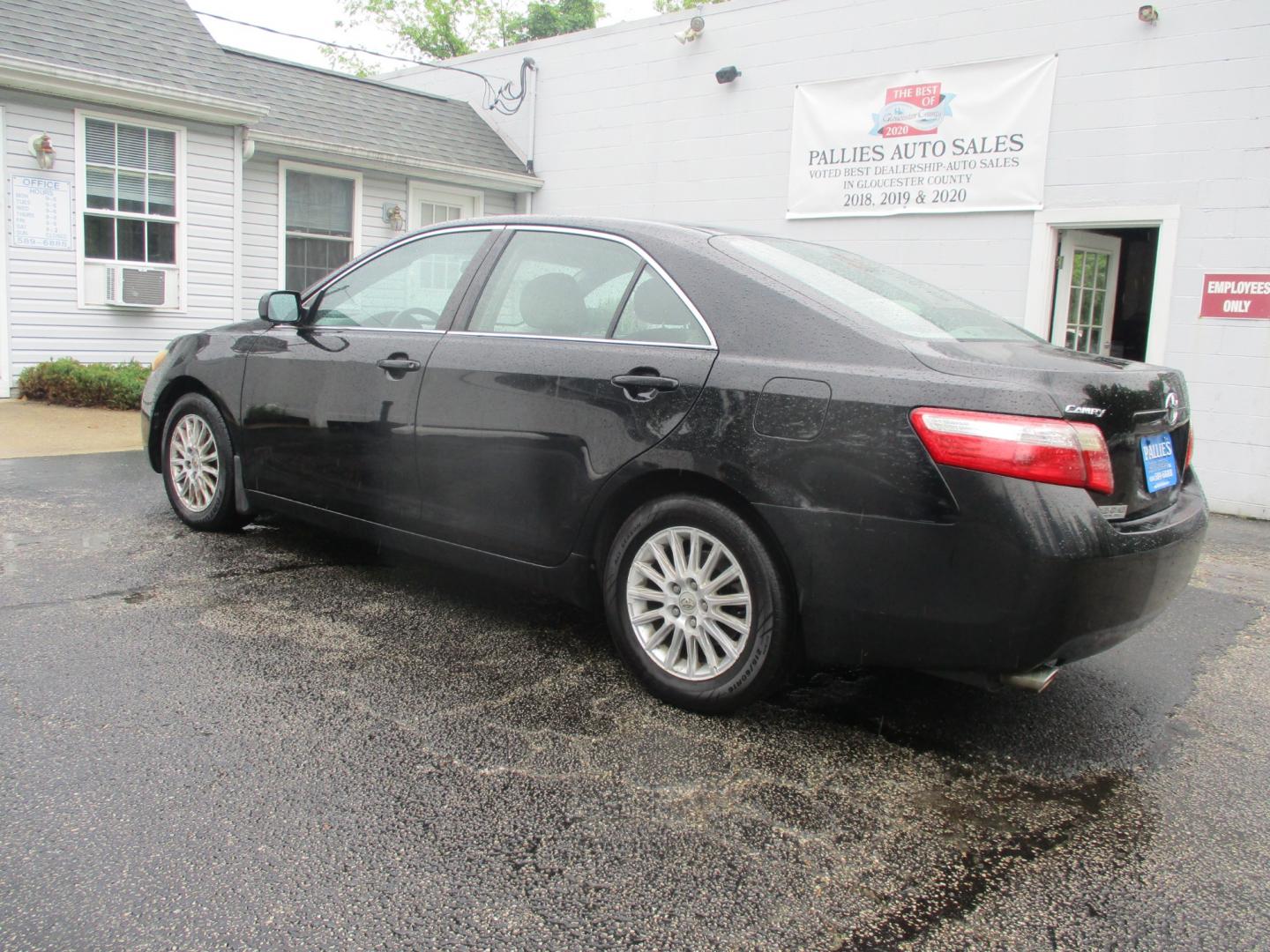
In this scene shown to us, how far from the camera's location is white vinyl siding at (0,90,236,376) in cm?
1007

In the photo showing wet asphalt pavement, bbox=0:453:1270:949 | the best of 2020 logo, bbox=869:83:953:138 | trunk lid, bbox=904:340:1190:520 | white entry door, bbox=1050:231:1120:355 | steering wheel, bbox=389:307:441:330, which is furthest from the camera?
the best of 2020 logo, bbox=869:83:953:138

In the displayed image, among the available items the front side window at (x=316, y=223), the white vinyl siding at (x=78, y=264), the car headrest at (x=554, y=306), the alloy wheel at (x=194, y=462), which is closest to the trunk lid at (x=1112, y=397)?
the car headrest at (x=554, y=306)

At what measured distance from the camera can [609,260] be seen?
3615 millimetres

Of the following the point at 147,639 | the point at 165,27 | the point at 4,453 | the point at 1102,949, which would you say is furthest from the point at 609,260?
the point at 165,27

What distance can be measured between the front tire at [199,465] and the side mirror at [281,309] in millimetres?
634

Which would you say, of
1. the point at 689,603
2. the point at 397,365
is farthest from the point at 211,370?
the point at 689,603

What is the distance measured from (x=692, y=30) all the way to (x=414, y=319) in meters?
8.65

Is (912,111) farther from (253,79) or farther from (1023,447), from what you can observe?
(1023,447)

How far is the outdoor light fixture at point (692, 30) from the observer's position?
449 inches

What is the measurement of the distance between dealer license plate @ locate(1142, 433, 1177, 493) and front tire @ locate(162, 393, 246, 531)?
391 centimetres

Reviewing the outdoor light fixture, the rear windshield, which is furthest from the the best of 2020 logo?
the rear windshield

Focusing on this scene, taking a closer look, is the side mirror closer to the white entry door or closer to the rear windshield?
the rear windshield

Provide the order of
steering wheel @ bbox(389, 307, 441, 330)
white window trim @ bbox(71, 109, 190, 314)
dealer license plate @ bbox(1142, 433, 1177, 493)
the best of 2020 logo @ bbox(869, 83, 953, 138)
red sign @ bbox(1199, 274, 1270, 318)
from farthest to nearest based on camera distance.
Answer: white window trim @ bbox(71, 109, 190, 314) → the best of 2020 logo @ bbox(869, 83, 953, 138) → red sign @ bbox(1199, 274, 1270, 318) → steering wheel @ bbox(389, 307, 441, 330) → dealer license plate @ bbox(1142, 433, 1177, 493)

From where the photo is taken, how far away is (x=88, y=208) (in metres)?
10.5
